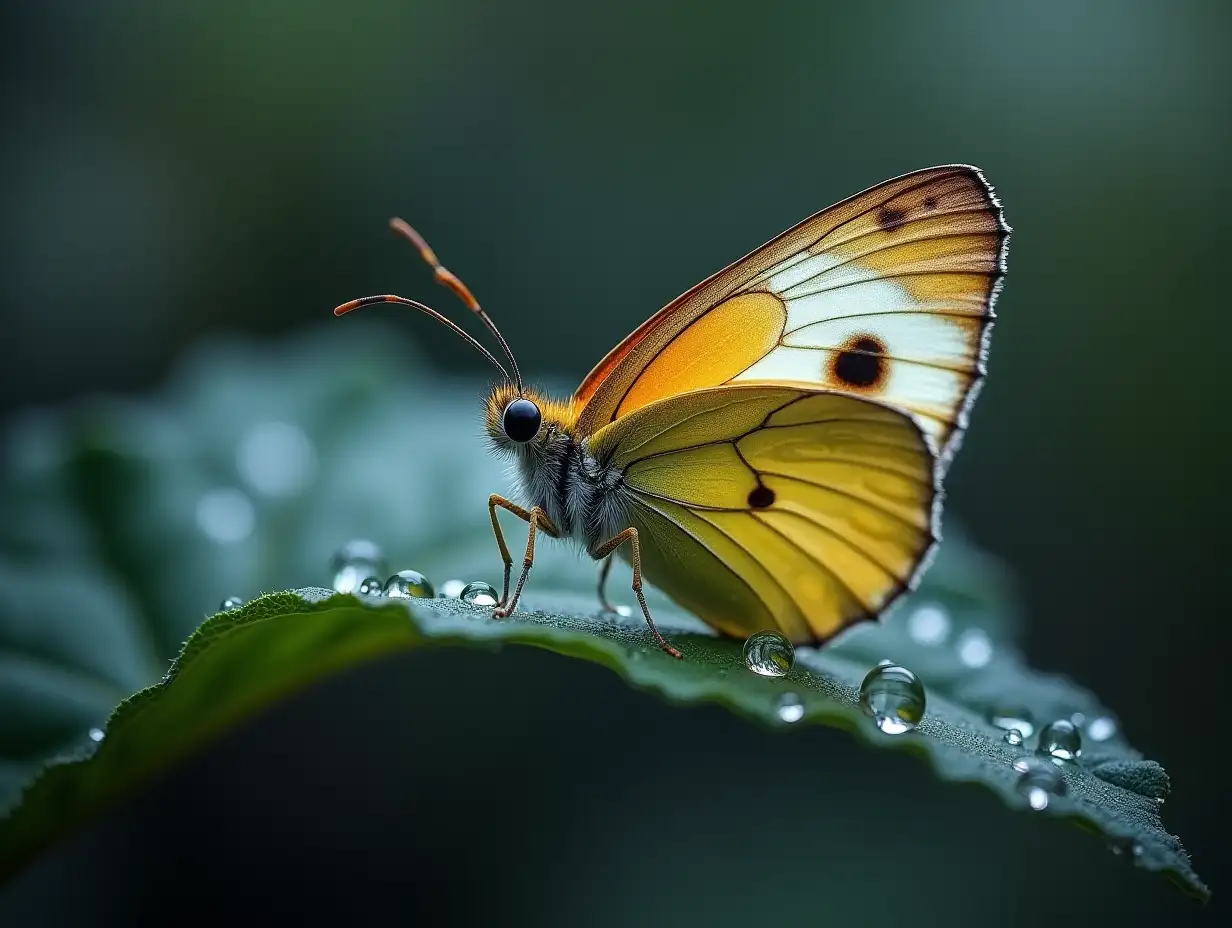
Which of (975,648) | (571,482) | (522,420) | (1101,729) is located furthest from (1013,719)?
(522,420)

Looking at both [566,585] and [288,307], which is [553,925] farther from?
[288,307]

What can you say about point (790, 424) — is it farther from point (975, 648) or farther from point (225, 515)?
point (225, 515)

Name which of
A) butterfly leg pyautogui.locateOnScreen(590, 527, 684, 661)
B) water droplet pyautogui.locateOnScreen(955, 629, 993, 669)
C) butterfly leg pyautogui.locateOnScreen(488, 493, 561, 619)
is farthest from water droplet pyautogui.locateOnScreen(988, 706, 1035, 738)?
butterfly leg pyautogui.locateOnScreen(488, 493, 561, 619)

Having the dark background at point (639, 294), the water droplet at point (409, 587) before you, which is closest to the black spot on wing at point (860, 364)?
the water droplet at point (409, 587)

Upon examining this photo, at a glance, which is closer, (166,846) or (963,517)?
(166,846)

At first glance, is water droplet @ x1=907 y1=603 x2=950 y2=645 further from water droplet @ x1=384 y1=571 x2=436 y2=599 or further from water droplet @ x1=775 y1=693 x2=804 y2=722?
water droplet @ x1=384 y1=571 x2=436 y2=599

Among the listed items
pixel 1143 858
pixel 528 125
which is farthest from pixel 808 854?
pixel 528 125

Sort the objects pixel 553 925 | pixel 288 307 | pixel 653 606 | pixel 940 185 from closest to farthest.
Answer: pixel 940 185 → pixel 653 606 → pixel 553 925 → pixel 288 307
